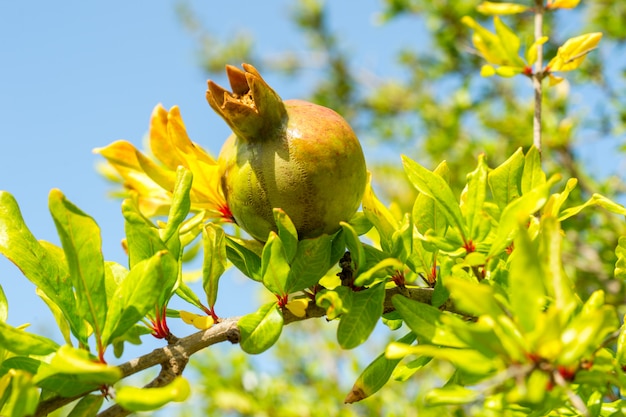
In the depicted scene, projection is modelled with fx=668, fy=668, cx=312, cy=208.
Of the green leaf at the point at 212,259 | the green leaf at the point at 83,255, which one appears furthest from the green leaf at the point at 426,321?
the green leaf at the point at 83,255

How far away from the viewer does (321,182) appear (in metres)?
0.85

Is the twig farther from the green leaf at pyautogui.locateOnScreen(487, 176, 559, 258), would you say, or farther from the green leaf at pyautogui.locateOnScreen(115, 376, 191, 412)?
the green leaf at pyautogui.locateOnScreen(115, 376, 191, 412)

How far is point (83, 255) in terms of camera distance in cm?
73

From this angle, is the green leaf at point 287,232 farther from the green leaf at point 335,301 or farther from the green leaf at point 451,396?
the green leaf at point 451,396

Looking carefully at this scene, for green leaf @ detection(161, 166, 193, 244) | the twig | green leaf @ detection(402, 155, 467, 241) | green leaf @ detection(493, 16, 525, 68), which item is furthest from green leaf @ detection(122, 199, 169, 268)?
green leaf @ detection(493, 16, 525, 68)

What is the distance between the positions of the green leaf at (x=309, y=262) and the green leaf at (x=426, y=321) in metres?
0.11

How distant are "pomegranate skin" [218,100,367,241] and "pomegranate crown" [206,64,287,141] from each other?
0.01 meters

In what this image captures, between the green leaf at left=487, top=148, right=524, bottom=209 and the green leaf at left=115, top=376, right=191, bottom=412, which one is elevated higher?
the green leaf at left=115, top=376, right=191, bottom=412

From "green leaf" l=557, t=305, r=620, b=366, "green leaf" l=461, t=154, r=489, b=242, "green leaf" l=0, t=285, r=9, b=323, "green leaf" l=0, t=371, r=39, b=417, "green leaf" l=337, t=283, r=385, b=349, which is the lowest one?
"green leaf" l=337, t=283, r=385, b=349

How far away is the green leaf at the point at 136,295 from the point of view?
71 cm

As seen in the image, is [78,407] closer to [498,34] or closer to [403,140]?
[498,34]

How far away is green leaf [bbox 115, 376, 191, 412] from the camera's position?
0.59 metres

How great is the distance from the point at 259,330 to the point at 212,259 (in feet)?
0.41

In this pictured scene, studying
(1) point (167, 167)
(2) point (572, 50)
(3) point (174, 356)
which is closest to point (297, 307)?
(3) point (174, 356)
